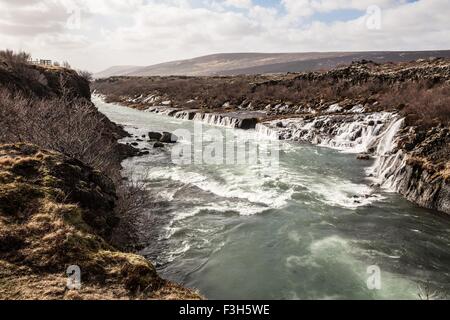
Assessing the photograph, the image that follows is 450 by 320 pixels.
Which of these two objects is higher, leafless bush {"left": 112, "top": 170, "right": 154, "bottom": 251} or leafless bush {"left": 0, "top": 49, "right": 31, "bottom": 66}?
leafless bush {"left": 0, "top": 49, "right": 31, "bottom": 66}

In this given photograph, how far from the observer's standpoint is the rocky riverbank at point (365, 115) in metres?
22.0

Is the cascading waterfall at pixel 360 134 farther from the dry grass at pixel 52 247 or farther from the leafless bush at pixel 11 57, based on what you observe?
the leafless bush at pixel 11 57

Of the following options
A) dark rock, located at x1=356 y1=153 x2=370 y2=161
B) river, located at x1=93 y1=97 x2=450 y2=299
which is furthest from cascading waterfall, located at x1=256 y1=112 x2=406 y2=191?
river, located at x1=93 y1=97 x2=450 y2=299

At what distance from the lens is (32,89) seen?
107ft

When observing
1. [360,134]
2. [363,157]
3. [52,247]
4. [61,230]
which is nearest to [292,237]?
[61,230]

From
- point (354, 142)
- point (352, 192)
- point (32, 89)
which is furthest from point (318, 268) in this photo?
point (32, 89)

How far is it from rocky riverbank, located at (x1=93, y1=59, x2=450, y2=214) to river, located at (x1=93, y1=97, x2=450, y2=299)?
6.14 feet

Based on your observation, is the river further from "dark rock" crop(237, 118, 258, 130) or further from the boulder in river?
"dark rock" crop(237, 118, 258, 130)

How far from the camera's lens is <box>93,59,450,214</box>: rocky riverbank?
22.0m

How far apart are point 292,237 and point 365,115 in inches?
1180

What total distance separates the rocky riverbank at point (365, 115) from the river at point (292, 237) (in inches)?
73.7

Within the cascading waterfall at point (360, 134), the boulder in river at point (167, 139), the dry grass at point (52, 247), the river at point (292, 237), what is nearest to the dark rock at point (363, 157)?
the cascading waterfall at point (360, 134)

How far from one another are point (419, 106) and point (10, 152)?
30.3 meters

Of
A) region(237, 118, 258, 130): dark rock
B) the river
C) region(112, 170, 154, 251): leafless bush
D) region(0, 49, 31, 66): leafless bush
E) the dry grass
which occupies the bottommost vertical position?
the river
